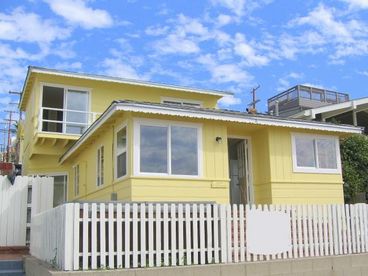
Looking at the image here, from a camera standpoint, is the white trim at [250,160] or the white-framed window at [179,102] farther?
the white-framed window at [179,102]

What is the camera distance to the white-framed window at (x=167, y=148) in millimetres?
12052

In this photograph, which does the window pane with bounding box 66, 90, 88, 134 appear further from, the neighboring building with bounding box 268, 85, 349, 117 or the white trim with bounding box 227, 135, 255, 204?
the neighboring building with bounding box 268, 85, 349, 117

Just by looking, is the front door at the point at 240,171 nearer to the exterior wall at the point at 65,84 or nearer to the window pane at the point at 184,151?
the window pane at the point at 184,151

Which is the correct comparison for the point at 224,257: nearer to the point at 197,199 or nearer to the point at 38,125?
the point at 197,199

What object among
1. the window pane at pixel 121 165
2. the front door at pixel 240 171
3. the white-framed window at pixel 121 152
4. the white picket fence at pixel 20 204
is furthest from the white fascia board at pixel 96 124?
the front door at pixel 240 171

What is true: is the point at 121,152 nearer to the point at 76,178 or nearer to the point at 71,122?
the point at 76,178

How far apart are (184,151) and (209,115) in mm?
1216

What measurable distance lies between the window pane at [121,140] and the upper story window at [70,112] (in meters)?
8.18

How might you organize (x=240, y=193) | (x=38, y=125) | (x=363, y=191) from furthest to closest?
(x=38, y=125), (x=363, y=191), (x=240, y=193)

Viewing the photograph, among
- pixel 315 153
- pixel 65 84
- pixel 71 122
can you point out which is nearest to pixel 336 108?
pixel 315 153

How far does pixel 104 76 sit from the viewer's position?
2188 cm

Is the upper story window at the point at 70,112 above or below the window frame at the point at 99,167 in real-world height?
above

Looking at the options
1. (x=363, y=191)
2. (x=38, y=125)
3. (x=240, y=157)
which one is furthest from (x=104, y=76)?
(x=363, y=191)

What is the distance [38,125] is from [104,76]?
383cm
